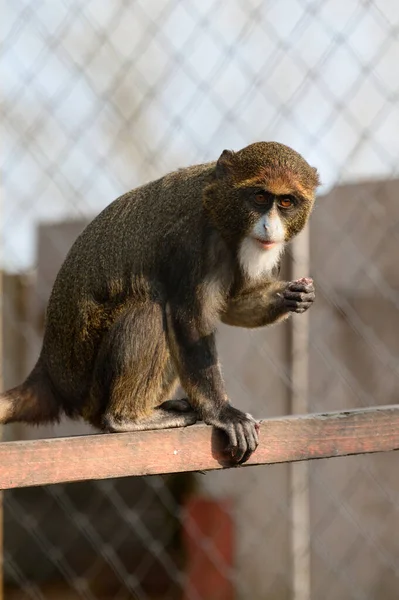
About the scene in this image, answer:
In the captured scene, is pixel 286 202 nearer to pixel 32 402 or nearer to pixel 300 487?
pixel 32 402

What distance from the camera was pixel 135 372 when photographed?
2.62 m

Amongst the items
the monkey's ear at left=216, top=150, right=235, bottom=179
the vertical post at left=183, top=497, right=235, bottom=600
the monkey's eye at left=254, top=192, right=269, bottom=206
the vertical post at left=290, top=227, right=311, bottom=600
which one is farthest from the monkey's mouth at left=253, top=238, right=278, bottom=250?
the vertical post at left=183, top=497, right=235, bottom=600

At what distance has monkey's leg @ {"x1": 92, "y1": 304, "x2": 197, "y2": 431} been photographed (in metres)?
2.61

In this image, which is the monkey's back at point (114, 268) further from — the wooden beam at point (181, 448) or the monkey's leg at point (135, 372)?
the wooden beam at point (181, 448)

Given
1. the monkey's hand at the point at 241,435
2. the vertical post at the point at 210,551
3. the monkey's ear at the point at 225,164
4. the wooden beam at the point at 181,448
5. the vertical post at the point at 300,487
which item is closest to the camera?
the wooden beam at the point at 181,448

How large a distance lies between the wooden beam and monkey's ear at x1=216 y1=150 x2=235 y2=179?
714mm

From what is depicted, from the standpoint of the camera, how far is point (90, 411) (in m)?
2.80

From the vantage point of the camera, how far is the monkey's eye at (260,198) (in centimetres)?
261

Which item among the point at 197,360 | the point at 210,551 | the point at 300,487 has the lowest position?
the point at 210,551

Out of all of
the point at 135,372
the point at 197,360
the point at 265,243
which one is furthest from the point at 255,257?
the point at 135,372

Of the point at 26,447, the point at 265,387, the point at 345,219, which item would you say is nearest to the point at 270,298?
the point at 26,447

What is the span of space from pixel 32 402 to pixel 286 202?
0.93 metres

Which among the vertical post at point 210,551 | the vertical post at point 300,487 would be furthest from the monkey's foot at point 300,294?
the vertical post at point 210,551

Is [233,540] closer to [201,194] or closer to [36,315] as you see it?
[36,315]
